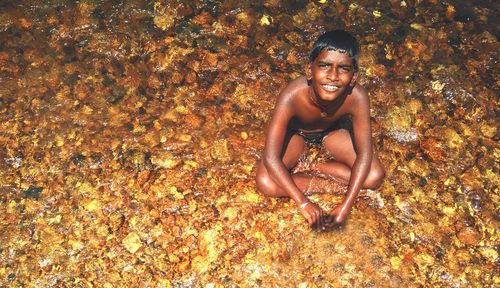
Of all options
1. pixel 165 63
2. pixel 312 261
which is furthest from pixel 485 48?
pixel 165 63

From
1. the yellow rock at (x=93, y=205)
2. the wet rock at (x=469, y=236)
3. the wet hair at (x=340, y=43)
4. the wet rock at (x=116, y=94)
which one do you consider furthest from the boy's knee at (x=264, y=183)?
the wet rock at (x=116, y=94)

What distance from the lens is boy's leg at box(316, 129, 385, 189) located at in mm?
3055

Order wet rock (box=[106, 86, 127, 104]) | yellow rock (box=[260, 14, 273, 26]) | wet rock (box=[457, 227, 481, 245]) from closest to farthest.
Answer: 1. wet rock (box=[457, 227, 481, 245])
2. wet rock (box=[106, 86, 127, 104])
3. yellow rock (box=[260, 14, 273, 26])

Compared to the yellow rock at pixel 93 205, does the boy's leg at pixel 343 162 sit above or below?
above

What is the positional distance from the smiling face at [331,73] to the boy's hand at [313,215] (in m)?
0.87

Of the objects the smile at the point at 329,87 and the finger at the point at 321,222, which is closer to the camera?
the smile at the point at 329,87

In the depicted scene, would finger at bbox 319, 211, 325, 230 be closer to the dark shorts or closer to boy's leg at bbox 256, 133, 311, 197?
boy's leg at bbox 256, 133, 311, 197

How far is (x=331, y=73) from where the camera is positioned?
2387 millimetres

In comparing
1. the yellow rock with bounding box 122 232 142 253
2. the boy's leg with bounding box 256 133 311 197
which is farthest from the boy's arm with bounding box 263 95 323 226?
the yellow rock with bounding box 122 232 142 253

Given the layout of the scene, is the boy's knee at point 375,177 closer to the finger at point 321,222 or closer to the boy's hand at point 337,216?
the boy's hand at point 337,216

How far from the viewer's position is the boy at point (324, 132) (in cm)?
239

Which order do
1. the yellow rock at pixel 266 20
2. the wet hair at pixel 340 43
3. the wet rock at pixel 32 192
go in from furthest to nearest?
the yellow rock at pixel 266 20, the wet rock at pixel 32 192, the wet hair at pixel 340 43

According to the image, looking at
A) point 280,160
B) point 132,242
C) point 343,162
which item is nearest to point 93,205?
point 132,242

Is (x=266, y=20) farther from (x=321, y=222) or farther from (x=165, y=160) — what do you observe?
(x=321, y=222)
